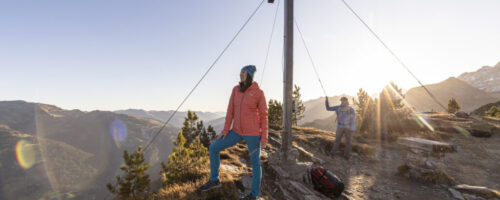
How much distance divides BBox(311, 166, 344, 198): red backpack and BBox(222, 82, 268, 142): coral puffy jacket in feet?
7.81

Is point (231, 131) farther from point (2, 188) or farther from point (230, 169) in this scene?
point (2, 188)

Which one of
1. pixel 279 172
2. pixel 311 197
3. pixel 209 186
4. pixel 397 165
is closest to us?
pixel 209 186

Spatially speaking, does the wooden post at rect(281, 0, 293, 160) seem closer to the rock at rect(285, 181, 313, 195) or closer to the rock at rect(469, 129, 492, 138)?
the rock at rect(285, 181, 313, 195)

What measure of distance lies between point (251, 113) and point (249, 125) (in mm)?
237

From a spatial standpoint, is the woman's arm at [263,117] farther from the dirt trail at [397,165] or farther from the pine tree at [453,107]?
the pine tree at [453,107]

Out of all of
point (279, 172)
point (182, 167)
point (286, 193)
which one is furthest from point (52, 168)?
point (286, 193)

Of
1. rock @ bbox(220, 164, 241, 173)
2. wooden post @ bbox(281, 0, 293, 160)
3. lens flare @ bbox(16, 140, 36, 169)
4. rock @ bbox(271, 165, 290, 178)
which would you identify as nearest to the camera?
rock @ bbox(271, 165, 290, 178)

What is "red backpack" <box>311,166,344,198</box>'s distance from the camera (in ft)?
16.3

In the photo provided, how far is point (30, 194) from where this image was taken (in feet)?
416

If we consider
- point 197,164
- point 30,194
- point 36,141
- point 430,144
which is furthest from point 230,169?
point 36,141

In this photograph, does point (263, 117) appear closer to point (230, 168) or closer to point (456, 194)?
point (230, 168)

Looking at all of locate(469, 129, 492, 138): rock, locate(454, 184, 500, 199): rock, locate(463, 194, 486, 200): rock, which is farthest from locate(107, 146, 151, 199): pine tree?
locate(469, 129, 492, 138): rock

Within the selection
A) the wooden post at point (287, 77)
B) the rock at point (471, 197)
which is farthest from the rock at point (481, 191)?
the wooden post at point (287, 77)

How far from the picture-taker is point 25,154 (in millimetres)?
161250
